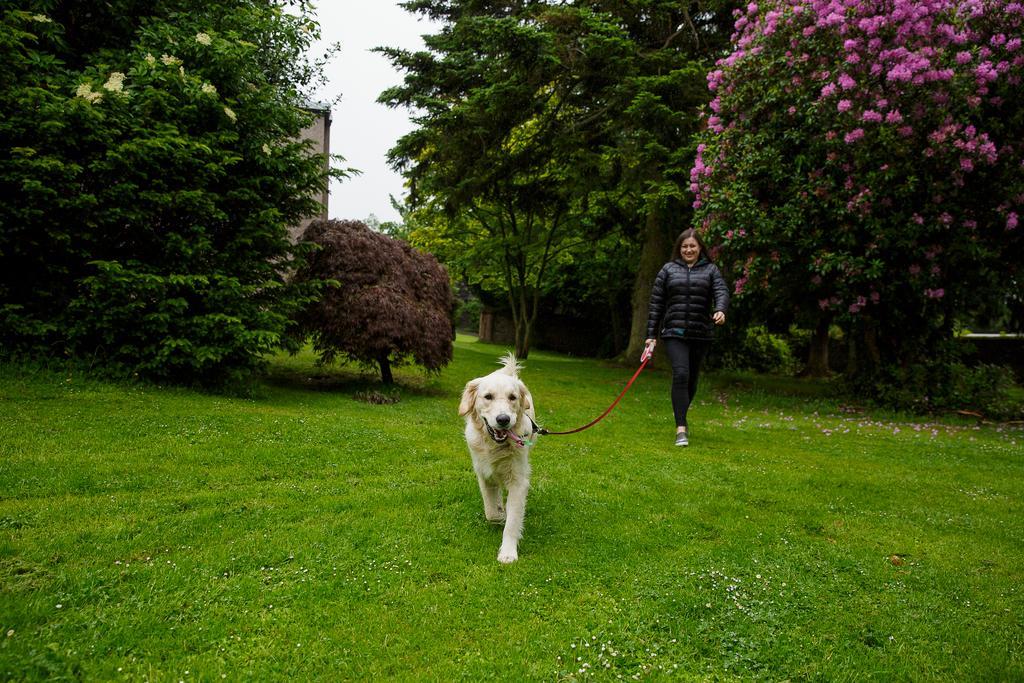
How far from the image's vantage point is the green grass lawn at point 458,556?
9.51 ft

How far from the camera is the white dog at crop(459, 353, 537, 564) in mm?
4164

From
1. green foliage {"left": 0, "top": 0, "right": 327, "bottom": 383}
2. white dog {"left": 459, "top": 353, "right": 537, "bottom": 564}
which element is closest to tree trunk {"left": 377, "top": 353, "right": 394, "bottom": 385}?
green foliage {"left": 0, "top": 0, "right": 327, "bottom": 383}

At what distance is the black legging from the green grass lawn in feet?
2.22

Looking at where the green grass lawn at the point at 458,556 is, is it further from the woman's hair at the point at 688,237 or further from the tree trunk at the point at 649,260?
the tree trunk at the point at 649,260

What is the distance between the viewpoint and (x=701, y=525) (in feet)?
16.0

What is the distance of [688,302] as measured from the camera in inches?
301

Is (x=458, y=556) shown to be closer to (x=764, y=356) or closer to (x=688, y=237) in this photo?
(x=688, y=237)

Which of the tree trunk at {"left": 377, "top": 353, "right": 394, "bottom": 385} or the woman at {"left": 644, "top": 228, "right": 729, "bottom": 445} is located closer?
the woman at {"left": 644, "top": 228, "right": 729, "bottom": 445}

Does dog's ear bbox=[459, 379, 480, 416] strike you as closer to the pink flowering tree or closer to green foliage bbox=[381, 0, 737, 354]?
the pink flowering tree

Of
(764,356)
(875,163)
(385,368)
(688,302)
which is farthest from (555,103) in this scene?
(764,356)

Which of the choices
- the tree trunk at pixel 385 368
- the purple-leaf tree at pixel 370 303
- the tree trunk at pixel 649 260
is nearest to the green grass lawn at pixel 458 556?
the purple-leaf tree at pixel 370 303

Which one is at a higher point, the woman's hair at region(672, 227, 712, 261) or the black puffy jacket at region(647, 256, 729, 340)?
the woman's hair at region(672, 227, 712, 261)

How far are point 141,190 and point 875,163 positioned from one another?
487 inches

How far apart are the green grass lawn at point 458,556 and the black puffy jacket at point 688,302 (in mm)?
1651
